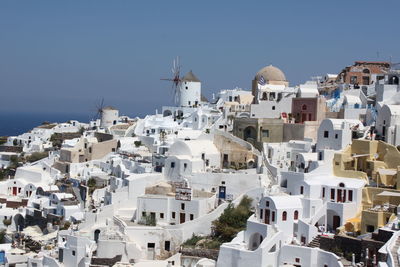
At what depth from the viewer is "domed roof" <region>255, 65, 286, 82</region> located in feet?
180

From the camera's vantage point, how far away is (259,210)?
31.5 m

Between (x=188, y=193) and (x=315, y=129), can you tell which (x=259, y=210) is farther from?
(x=315, y=129)

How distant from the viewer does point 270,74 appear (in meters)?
55.1

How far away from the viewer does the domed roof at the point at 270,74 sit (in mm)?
54844

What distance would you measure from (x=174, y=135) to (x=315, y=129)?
1146 centimetres

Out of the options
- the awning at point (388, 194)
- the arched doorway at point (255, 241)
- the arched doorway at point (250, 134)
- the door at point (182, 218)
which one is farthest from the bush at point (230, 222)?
the arched doorway at point (250, 134)

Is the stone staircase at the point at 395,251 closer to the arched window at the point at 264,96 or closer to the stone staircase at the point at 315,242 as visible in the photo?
the stone staircase at the point at 315,242

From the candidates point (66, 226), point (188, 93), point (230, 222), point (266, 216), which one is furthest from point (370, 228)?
point (188, 93)

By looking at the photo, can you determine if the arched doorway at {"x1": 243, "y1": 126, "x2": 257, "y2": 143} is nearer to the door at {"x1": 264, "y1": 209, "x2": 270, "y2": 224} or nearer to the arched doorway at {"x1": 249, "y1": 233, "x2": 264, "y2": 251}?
the door at {"x1": 264, "y1": 209, "x2": 270, "y2": 224}

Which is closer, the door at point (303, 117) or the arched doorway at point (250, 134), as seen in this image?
the arched doorway at point (250, 134)

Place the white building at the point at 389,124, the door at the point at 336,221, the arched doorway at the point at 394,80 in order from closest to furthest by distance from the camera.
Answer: the door at the point at 336,221 < the white building at the point at 389,124 < the arched doorway at the point at 394,80

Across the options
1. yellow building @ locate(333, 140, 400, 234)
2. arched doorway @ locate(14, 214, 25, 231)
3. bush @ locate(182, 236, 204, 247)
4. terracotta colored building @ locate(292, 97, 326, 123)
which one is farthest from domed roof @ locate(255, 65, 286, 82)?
arched doorway @ locate(14, 214, 25, 231)

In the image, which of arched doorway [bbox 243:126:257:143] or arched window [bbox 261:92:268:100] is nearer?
arched doorway [bbox 243:126:257:143]

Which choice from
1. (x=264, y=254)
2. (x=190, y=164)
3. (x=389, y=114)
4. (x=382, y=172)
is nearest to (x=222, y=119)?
(x=190, y=164)
